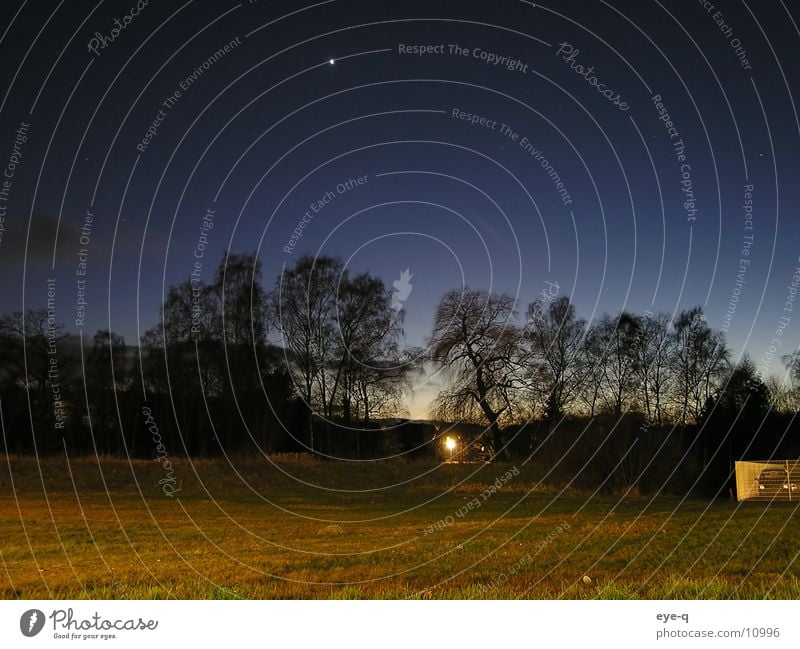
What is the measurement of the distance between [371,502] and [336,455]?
10617 millimetres

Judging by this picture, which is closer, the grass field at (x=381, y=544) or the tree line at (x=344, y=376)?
the grass field at (x=381, y=544)

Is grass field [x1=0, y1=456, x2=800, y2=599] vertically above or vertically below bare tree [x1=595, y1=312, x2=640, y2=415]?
below

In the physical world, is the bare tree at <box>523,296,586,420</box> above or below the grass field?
above

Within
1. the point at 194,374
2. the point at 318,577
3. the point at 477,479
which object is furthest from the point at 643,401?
the point at 194,374

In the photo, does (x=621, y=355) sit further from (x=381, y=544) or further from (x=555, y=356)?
(x=381, y=544)

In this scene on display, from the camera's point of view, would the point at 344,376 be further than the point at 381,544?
Yes

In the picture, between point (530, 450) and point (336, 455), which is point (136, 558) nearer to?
point (530, 450)

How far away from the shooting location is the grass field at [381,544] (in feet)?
29.0

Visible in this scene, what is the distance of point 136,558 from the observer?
11.8 metres

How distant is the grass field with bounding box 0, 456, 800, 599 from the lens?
29.0 feet

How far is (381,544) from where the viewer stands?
45.3ft

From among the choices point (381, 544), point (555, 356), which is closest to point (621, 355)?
point (555, 356)

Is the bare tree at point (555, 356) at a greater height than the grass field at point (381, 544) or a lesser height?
greater

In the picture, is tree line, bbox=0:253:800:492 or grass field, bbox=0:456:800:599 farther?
tree line, bbox=0:253:800:492
